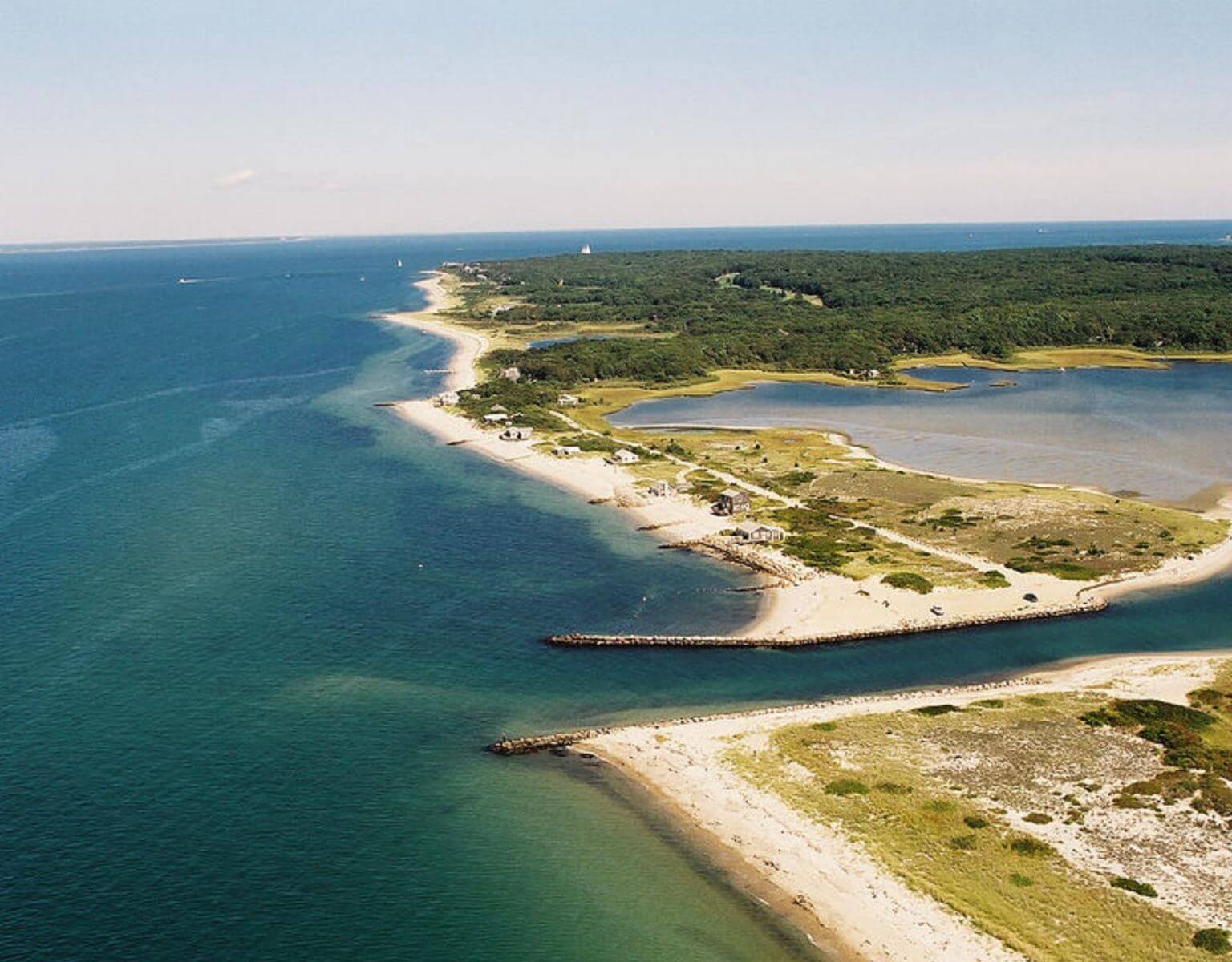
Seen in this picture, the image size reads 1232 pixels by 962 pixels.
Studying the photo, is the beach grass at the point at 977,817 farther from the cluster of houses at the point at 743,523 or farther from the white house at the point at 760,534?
the cluster of houses at the point at 743,523

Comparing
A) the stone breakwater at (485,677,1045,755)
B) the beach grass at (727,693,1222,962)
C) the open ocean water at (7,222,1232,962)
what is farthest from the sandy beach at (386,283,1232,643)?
the beach grass at (727,693,1222,962)

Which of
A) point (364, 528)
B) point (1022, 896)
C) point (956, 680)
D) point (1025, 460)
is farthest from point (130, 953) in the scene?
point (1025, 460)

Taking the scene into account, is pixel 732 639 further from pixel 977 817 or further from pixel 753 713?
pixel 977 817

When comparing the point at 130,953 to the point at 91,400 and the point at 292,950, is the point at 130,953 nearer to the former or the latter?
the point at 292,950

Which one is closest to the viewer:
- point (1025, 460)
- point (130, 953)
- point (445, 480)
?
point (130, 953)

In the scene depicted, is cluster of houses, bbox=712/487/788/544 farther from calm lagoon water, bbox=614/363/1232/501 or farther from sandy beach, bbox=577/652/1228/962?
calm lagoon water, bbox=614/363/1232/501

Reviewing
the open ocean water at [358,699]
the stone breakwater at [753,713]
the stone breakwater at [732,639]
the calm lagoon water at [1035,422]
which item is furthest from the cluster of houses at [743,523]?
the calm lagoon water at [1035,422]

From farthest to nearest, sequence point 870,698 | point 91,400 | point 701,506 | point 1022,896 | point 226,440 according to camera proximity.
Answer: point 91,400 < point 226,440 < point 701,506 < point 870,698 < point 1022,896
